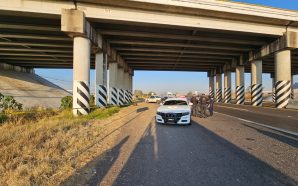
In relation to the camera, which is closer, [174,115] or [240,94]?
[174,115]

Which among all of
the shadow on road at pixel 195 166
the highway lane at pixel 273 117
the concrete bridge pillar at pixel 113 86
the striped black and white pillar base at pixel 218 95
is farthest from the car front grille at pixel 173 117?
the striped black and white pillar base at pixel 218 95

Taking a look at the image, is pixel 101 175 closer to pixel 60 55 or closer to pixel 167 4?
pixel 167 4

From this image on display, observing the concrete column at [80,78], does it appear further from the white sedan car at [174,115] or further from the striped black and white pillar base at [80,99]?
the white sedan car at [174,115]

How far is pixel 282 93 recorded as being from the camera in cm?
2534

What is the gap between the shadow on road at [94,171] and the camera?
14.2ft

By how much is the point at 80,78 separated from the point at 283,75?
68.2 feet

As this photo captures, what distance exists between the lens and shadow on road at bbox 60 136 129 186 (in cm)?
433

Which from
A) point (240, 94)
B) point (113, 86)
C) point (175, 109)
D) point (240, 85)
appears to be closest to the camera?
point (175, 109)

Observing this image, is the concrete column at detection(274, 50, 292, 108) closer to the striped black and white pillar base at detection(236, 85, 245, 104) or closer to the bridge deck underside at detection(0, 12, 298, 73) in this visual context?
the bridge deck underside at detection(0, 12, 298, 73)

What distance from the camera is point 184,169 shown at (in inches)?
199

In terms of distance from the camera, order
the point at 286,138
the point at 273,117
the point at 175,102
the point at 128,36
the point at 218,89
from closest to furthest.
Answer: the point at 286,138
the point at 175,102
the point at 273,117
the point at 128,36
the point at 218,89

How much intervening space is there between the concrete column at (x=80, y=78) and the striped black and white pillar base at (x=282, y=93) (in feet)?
66.3

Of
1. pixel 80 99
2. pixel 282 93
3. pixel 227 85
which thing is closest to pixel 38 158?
pixel 80 99

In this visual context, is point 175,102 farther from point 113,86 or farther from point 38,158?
point 113,86
